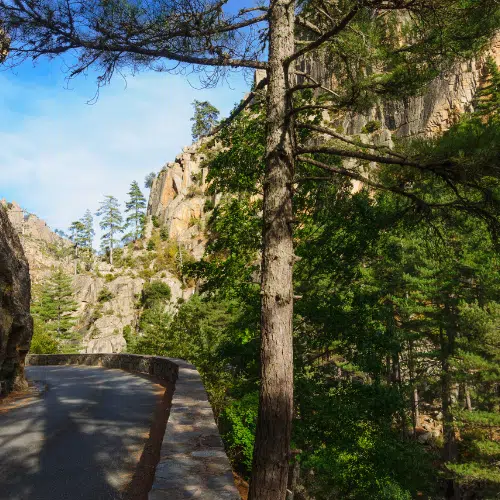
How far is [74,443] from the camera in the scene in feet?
15.6

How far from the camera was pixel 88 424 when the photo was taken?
5742mm

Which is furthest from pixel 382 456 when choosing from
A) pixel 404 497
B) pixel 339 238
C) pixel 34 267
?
pixel 34 267

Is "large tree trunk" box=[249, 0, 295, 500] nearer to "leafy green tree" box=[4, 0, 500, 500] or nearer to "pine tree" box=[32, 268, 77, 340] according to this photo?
"leafy green tree" box=[4, 0, 500, 500]

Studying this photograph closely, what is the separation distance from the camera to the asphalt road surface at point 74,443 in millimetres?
3484

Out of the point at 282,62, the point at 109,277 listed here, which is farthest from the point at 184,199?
the point at 282,62

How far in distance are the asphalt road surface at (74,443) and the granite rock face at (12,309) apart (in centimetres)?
93

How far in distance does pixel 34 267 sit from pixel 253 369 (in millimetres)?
77581

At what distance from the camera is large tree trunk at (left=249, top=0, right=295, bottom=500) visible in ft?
12.6

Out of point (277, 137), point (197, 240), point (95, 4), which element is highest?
point (197, 240)

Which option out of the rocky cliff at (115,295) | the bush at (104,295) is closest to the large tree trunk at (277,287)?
the rocky cliff at (115,295)

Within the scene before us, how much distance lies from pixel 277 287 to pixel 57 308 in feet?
171

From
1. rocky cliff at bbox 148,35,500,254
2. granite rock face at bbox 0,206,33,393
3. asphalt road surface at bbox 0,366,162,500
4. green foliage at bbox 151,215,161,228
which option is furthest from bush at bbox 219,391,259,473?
green foliage at bbox 151,215,161,228

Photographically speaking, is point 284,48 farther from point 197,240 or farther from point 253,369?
point 197,240

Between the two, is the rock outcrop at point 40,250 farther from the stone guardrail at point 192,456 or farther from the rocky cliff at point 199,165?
the stone guardrail at point 192,456
